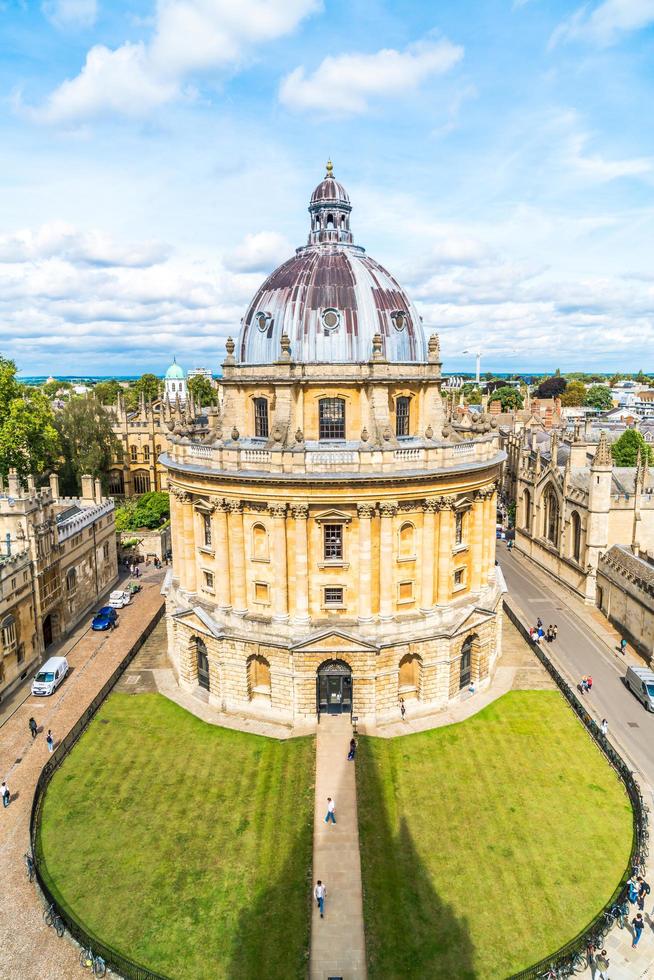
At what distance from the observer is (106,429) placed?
84375 millimetres

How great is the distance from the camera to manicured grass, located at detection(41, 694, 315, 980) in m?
22.8

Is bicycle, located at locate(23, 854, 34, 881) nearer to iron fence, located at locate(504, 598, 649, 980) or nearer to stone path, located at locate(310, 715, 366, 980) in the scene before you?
stone path, located at locate(310, 715, 366, 980)

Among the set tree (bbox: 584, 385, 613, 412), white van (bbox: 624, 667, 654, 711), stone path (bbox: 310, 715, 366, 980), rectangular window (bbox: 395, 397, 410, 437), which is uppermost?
rectangular window (bbox: 395, 397, 410, 437)

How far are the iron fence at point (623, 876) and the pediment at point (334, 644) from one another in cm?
1277

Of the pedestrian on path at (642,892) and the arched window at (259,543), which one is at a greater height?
the arched window at (259,543)

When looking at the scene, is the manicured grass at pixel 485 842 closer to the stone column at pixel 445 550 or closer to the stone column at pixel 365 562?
the stone column at pixel 365 562

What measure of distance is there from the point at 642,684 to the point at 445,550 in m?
14.8

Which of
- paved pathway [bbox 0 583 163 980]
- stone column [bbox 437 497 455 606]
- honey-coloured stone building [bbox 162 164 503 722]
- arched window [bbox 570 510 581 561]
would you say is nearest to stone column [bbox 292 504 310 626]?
honey-coloured stone building [bbox 162 164 503 722]

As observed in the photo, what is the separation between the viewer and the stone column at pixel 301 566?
3419cm

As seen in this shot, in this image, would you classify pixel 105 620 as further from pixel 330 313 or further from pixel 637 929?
pixel 637 929

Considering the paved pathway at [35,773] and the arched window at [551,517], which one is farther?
the arched window at [551,517]

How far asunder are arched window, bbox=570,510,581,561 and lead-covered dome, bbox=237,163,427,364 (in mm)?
25437

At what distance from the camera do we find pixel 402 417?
128 feet

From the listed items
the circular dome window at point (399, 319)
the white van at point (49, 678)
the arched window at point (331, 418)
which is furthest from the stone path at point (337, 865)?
the circular dome window at point (399, 319)
